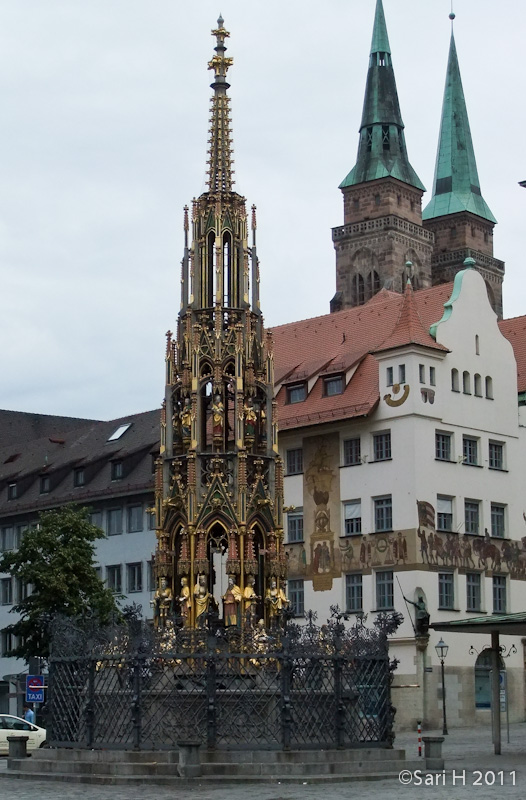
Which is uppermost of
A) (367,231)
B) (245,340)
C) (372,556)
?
(367,231)

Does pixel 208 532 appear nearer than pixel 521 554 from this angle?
Yes

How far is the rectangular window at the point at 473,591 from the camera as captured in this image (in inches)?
2104

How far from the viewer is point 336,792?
838 inches

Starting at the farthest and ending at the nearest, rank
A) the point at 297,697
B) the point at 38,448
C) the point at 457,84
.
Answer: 1. the point at 457,84
2. the point at 38,448
3. the point at 297,697

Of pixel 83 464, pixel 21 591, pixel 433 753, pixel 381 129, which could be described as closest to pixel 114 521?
pixel 83 464

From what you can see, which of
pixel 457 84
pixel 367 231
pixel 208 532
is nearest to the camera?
pixel 208 532

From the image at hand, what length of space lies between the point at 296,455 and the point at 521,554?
8.64m

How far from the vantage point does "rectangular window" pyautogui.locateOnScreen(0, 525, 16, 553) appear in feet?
221

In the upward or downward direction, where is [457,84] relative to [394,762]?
upward

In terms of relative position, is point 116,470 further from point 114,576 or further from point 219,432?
point 219,432

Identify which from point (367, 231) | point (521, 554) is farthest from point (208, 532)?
point (367, 231)

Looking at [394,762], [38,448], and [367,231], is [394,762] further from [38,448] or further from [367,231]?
[367,231]

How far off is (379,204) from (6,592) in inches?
1679

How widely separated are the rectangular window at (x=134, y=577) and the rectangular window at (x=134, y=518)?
1.41m
